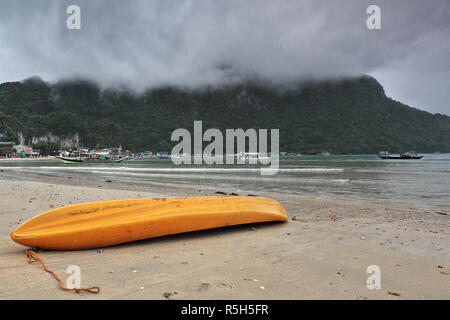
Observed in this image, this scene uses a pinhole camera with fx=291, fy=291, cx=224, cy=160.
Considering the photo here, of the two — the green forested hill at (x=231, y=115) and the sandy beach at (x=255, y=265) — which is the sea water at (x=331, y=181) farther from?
the green forested hill at (x=231, y=115)

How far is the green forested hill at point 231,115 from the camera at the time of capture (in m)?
91.2

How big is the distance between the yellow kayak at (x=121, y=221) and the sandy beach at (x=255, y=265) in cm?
15

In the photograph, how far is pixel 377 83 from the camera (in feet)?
389

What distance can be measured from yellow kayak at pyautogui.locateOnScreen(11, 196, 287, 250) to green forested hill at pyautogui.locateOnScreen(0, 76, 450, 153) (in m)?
89.5

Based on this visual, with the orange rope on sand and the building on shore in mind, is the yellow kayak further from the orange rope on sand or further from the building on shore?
the building on shore

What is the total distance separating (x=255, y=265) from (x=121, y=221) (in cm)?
184

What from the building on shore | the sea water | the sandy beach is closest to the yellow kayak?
the sandy beach

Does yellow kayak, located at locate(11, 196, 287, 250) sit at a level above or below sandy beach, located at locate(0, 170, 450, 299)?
above

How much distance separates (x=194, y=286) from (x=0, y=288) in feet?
4.99

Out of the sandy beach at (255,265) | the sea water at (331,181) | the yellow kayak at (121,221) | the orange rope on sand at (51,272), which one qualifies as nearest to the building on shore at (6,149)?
the sea water at (331,181)

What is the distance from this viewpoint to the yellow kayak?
3.45 meters

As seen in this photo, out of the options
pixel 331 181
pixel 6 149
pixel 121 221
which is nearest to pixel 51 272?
pixel 121 221

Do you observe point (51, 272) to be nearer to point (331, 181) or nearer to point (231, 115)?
point (331, 181)
